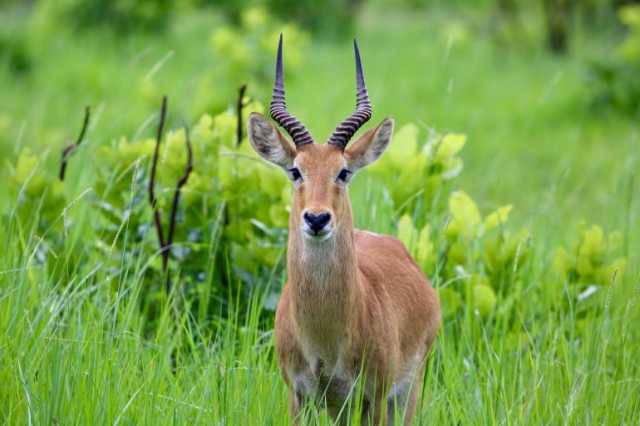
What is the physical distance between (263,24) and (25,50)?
3.59 meters

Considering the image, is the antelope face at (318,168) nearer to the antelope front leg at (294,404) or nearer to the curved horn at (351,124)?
the curved horn at (351,124)

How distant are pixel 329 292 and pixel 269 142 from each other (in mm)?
580

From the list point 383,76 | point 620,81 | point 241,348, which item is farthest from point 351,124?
point 383,76

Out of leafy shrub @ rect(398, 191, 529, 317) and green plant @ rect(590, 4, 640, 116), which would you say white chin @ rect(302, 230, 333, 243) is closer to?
leafy shrub @ rect(398, 191, 529, 317)

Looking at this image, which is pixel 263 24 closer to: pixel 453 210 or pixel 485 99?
pixel 485 99

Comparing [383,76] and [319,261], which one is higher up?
[383,76]

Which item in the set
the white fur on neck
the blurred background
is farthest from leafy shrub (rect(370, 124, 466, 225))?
the blurred background

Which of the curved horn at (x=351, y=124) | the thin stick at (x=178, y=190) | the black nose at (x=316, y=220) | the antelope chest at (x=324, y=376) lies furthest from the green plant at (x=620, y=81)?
the black nose at (x=316, y=220)

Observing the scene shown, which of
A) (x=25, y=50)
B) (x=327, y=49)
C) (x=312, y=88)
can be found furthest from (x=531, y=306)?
(x=327, y=49)

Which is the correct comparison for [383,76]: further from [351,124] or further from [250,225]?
[351,124]

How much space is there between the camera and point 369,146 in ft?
12.9

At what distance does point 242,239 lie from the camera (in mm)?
5074

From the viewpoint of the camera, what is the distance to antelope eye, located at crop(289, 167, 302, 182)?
12.5ft

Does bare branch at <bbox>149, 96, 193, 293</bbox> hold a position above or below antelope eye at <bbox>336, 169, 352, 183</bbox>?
below
